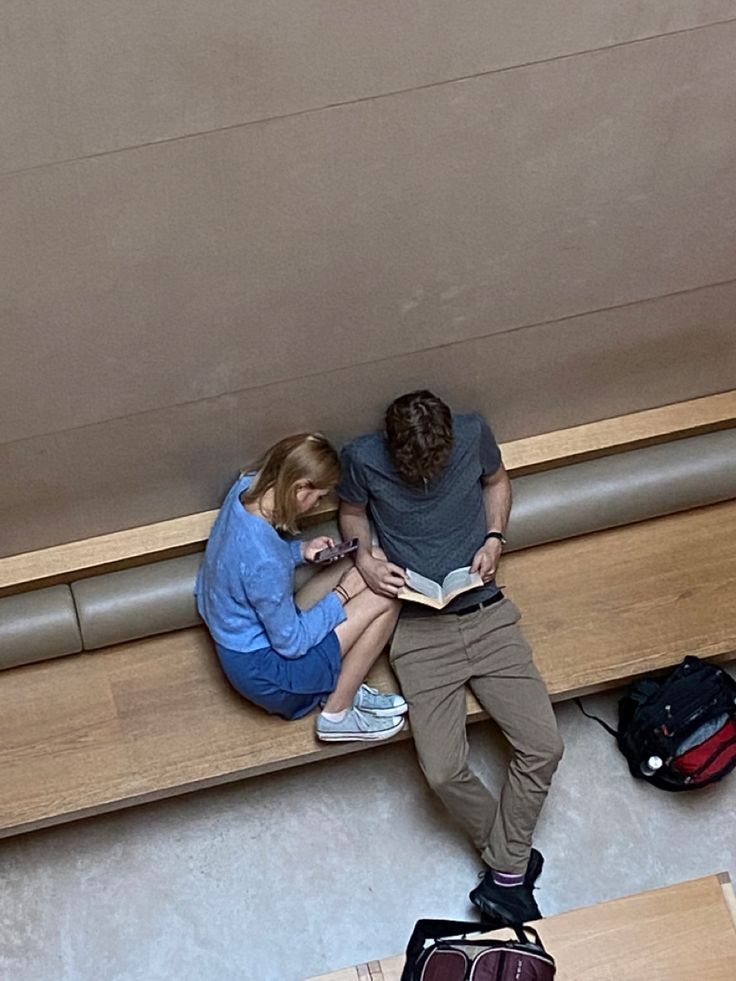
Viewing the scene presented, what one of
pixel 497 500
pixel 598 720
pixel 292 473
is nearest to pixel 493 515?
pixel 497 500

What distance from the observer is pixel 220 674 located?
9.39 ft

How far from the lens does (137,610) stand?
278cm

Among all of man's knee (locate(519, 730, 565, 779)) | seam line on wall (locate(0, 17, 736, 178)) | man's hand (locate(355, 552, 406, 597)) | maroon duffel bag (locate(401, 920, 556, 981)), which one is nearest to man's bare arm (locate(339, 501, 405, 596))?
man's hand (locate(355, 552, 406, 597))

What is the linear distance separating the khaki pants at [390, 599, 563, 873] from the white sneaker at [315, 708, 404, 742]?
67mm

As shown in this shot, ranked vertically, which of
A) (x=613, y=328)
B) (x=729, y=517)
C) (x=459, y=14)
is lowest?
(x=729, y=517)

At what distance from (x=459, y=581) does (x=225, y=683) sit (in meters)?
0.62

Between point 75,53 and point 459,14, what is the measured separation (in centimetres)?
63

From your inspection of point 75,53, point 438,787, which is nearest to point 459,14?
point 75,53

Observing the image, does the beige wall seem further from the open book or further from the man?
the open book

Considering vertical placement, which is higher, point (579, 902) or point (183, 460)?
point (183, 460)

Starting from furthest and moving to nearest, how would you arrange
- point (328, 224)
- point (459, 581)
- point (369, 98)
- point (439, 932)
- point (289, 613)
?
point (459, 581) → point (289, 613) → point (439, 932) → point (328, 224) → point (369, 98)

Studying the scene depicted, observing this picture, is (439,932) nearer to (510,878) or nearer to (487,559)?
(510,878)

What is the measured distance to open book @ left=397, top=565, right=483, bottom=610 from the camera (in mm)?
2762

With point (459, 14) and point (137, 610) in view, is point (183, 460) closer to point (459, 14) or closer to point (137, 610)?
point (137, 610)
